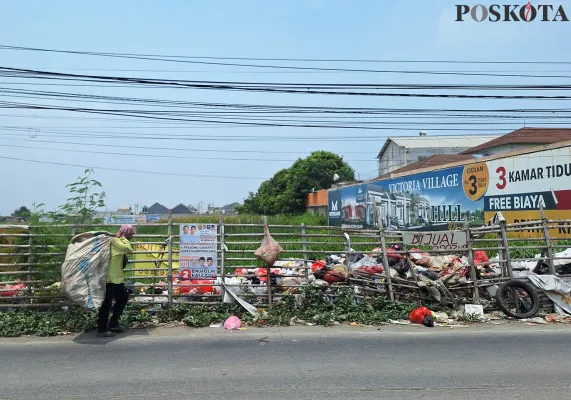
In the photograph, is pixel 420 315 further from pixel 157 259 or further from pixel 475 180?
pixel 475 180

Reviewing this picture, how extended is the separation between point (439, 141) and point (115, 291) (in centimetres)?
6675

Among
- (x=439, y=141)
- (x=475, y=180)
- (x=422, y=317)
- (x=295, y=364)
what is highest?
(x=439, y=141)

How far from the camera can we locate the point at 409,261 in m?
11.8

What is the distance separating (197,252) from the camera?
10773 mm

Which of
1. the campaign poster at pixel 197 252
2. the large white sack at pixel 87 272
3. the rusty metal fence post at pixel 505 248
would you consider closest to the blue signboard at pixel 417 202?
the rusty metal fence post at pixel 505 248

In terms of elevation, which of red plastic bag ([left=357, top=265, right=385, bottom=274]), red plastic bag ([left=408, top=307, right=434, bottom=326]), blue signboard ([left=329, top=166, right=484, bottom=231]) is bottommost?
red plastic bag ([left=408, top=307, right=434, bottom=326])

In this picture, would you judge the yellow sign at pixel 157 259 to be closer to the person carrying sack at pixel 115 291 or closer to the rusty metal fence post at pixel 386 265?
the person carrying sack at pixel 115 291

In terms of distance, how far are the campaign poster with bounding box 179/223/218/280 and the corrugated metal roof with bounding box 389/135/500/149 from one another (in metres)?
60.0

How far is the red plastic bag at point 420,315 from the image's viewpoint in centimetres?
1007

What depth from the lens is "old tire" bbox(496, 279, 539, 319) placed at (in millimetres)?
10633

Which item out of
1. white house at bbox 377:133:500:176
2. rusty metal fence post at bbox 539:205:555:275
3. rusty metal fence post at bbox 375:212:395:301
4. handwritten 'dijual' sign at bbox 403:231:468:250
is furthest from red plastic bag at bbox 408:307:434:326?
white house at bbox 377:133:500:176

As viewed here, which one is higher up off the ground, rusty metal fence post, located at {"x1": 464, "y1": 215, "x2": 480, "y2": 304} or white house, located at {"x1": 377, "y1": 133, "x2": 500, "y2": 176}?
white house, located at {"x1": 377, "y1": 133, "x2": 500, "y2": 176}

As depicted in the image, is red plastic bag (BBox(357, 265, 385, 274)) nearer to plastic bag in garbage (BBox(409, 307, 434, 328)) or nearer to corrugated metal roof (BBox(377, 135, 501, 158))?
plastic bag in garbage (BBox(409, 307, 434, 328))

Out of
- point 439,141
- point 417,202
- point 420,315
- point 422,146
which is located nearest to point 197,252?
point 420,315
